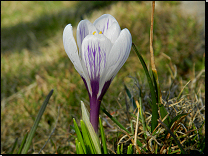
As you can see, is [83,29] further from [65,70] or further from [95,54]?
[65,70]

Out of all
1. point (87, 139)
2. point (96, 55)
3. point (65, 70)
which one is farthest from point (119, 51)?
point (65, 70)

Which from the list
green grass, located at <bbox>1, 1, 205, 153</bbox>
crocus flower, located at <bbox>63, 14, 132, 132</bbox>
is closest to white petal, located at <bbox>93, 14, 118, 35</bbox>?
crocus flower, located at <bbox>63, 14, 132, 132</bbox>

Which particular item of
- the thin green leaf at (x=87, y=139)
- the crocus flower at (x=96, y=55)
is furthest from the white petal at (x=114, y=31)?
the thin green leaf at (x=87, y=139)

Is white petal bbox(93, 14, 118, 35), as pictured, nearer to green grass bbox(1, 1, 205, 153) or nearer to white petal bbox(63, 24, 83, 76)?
white petal bbox(63, 24, 83, 76)

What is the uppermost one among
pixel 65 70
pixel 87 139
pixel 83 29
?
pixel 83 29

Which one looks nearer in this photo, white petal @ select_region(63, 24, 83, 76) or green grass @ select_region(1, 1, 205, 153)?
white petal @ select_region(63, 24, 83, 76)

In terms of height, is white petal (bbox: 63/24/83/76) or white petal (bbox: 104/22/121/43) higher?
white petal (bbox: 104/22/121/43)

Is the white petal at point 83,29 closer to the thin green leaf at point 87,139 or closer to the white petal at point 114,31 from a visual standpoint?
the white petal at point 114,31
